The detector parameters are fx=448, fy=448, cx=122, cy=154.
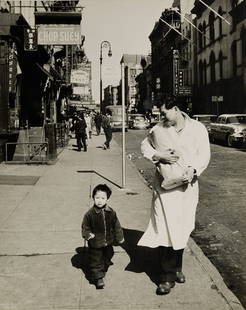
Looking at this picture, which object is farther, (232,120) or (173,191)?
(232,120)

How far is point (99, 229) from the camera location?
4523mm

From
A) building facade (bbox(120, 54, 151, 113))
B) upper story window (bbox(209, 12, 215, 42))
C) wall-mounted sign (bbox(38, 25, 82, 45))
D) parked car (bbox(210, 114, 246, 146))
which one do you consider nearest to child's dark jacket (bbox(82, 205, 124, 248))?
wall-mounted sign (bbox(38, 25, 82, 45))

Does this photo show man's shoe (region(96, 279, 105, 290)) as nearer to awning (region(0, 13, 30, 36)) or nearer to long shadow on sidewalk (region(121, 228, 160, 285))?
long shadow on sidewalk (region(121, 228, 160, 285))

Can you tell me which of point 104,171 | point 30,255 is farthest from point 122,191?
point 30,255

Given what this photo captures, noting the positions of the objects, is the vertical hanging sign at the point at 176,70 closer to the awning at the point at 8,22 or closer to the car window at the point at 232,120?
the car window at the point at 232,120

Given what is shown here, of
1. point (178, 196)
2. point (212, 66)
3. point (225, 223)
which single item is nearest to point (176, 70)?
point (212, 66)

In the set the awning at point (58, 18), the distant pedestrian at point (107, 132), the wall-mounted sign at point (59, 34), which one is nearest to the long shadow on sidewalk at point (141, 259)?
the wall-mounted sign at point (59, 34)

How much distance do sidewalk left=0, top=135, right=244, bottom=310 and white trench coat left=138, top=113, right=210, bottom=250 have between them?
0.54 m

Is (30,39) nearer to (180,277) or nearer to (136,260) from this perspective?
(136,260)

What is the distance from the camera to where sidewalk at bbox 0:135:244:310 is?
4.15 meters

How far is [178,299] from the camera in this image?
4.20 metres

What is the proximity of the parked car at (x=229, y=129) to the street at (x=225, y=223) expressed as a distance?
29.9ft

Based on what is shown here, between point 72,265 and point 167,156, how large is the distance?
1868 millimetres

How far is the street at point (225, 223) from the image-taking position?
5.32 metres
